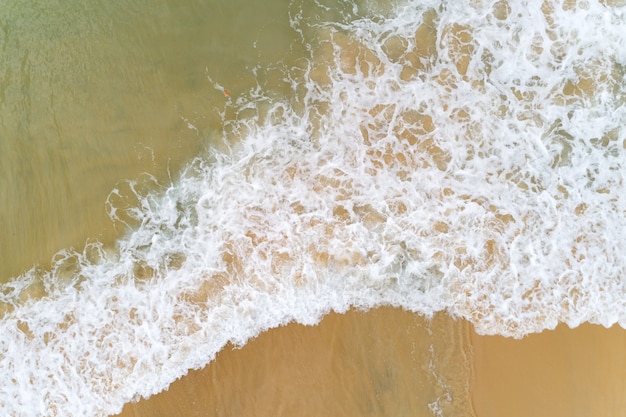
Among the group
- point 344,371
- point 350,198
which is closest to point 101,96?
point 350,198

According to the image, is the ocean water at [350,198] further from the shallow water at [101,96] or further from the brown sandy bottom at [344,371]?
the brown sandy bottom at [344,371]

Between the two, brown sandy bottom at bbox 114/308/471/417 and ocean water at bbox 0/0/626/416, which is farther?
ocean water at bbox 0/0/626/416

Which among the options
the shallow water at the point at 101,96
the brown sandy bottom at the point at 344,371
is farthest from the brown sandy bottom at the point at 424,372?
the shallow water at the point at 101,96

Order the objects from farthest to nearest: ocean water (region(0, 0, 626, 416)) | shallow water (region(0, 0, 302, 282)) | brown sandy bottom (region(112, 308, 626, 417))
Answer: shallow water (region(0, 0, 302, 282)) → ocean water (region(0, 0, 626, 416)) → brown sandy bottom (region(112, 308, 626, 417))

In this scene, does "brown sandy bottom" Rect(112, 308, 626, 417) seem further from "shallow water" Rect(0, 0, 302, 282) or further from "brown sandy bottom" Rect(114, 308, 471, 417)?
"shallow water" Rect(0, 0, 302, 282)

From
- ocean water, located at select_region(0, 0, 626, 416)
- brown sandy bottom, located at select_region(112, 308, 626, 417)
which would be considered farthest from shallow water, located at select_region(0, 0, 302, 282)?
brown sandy bottom, located at select_region(112, 308, 626, 417)

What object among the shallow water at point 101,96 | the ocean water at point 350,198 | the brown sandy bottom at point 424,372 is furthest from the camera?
the shallow water at point 101,96
